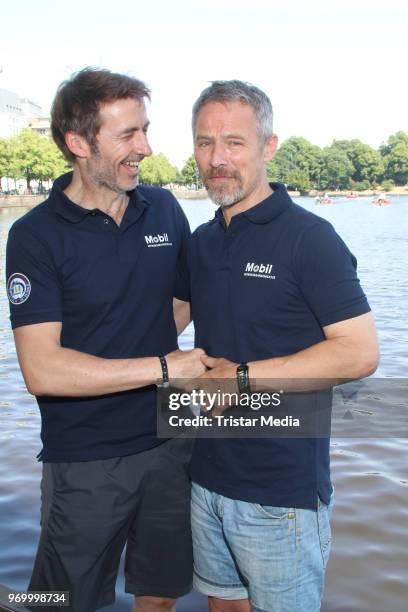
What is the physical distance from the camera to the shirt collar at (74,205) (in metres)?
3.37

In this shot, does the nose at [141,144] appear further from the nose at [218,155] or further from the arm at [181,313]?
the arm at [181,313]

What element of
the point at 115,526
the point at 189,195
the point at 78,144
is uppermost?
the point at 78,144

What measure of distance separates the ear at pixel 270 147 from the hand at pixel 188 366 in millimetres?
910

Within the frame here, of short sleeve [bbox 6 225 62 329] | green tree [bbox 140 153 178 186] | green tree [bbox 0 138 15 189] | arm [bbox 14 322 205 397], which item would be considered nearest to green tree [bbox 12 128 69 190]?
green tree [bbox 0 138 15 189]

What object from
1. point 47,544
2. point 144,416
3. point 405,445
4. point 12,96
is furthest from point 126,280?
point 12,96

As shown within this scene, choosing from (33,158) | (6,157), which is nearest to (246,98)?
(6,157)

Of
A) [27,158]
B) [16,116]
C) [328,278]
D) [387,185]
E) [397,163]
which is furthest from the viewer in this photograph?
[16,116]

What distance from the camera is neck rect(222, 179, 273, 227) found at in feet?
10.2

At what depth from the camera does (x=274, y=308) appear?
290cm

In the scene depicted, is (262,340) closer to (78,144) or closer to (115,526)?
(115,526)

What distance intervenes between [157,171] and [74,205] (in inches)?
5161

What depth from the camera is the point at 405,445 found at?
7.58 m

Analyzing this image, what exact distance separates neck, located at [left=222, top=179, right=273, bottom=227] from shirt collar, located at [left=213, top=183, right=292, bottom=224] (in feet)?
0.13

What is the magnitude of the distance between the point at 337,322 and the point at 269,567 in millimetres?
1026
